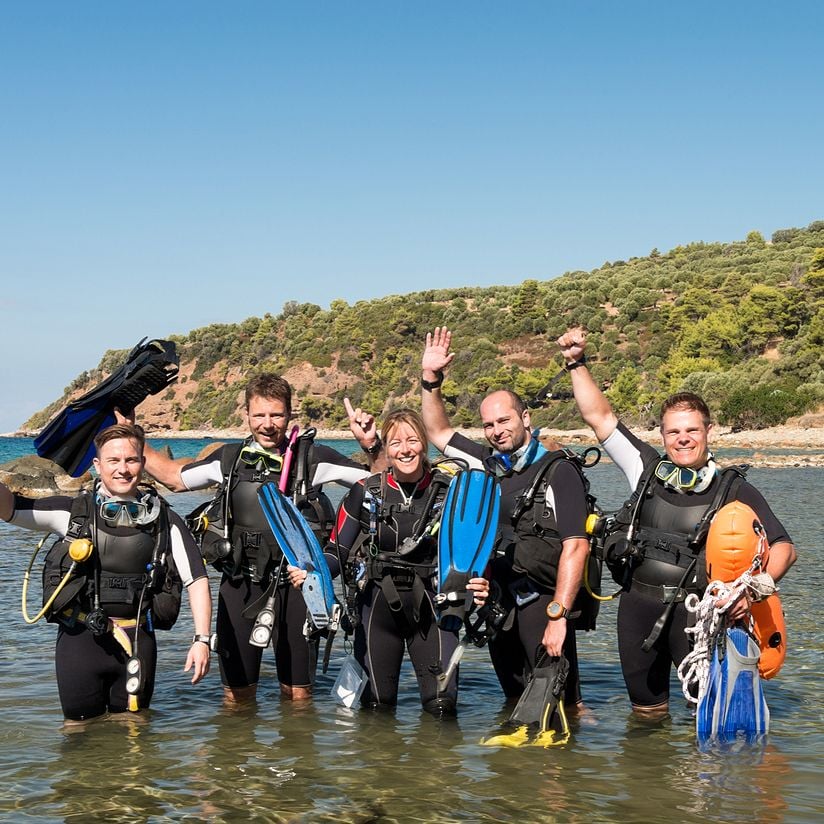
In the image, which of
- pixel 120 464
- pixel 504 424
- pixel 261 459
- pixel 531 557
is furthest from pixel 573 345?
pixel 120 464

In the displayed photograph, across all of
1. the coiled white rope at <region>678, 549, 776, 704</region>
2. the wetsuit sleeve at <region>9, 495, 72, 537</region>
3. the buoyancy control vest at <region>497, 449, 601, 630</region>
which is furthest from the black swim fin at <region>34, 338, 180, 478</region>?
the coiled white rope at <region>678, 549, 776, 704</region>

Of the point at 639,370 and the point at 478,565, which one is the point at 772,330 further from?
the point at 478,565

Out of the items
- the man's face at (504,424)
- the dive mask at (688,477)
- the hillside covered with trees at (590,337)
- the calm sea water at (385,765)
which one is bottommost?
the calm sea water at (385,765)

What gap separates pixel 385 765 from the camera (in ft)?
18.5

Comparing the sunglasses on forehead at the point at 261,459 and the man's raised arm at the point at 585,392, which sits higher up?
the man's raised arm at the point at 585,392

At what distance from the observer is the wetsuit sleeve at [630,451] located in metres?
5.88

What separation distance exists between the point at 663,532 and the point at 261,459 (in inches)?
96.8

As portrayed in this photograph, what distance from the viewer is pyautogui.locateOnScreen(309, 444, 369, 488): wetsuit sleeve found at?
20.2 ft

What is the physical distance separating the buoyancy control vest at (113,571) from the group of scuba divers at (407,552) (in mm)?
11

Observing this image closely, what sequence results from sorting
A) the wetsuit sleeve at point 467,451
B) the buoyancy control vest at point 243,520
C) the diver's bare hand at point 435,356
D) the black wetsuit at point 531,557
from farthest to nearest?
1. the diver's bare hand at point 435,356
2. the wetsuit sleeve at point 467,451
3. the buoyancy control vest at point 243,520
4. the black wetsuit at point 531,557

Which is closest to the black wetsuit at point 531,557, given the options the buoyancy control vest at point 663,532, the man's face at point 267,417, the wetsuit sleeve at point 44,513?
the buoyancy control vest at point 663,532

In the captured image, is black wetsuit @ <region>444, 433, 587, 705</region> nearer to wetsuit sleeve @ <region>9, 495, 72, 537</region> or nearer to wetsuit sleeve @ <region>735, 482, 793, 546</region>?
wetsuit sleeve @ <region>735, 482, 793, 546</region>

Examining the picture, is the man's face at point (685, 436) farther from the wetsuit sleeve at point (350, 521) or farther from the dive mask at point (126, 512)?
the dive mask at point (126, 512)

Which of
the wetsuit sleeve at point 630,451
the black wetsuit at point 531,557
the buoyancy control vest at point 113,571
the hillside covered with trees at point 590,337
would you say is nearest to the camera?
the buoyancy control vest at point 113,571
